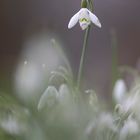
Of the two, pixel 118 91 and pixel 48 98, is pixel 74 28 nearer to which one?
pixel 118 91

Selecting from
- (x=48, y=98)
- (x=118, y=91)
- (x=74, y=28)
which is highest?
(x=74, y=28)

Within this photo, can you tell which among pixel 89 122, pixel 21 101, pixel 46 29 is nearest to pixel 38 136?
pixel 89 122

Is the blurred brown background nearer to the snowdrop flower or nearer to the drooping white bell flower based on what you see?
the snowdrop flower

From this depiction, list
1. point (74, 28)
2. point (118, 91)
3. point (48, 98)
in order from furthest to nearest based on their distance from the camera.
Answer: point (74, 28) → point (118, 91) → point (48, 98)

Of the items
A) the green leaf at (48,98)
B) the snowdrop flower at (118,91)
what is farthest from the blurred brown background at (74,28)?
the green leaf at (48,98)

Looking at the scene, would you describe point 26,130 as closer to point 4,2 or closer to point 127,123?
point 127,123

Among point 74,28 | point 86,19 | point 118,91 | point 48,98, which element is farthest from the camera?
point 74,28

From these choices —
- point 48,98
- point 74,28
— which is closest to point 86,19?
point 48,98

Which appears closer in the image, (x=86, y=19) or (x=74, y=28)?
(x=86, y=19)

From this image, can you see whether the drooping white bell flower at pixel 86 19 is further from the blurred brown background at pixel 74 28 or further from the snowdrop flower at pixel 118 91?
the blurred brown background at pixel 74 28
